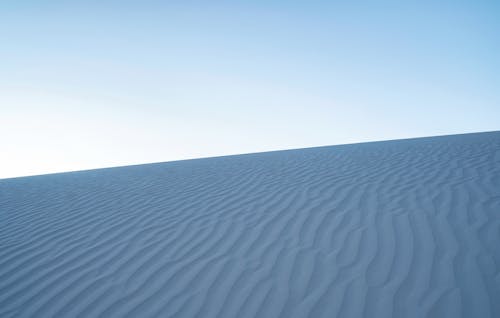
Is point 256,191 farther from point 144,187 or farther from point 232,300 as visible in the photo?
point 232,300

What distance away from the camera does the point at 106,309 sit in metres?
2.70

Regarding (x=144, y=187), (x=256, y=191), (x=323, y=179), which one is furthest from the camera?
(x=144, y=187)

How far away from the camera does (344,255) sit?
10.4ft

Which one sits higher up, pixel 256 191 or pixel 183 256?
pixel 256 191

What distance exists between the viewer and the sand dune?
2602 mm

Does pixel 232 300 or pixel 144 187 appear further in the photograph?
pixel 144 187

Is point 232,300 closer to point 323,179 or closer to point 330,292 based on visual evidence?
point 330,292

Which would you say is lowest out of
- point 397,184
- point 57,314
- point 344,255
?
point 57,314

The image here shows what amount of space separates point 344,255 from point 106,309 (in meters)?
1.97

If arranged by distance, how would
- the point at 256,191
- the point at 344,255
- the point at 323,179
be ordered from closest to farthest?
1. the point at 344,255
2. the point at 256,191
3. the point at 323,179

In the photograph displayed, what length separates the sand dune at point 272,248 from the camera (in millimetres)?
2602

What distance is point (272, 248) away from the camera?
11.3ft

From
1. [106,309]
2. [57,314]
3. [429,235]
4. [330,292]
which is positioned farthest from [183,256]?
[429,235]

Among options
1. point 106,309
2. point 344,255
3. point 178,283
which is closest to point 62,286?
point 106,309
